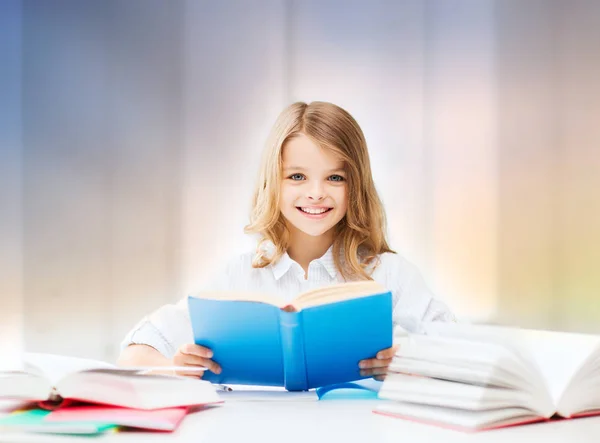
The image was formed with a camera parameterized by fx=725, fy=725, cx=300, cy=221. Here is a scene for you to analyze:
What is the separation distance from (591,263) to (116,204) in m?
2.06

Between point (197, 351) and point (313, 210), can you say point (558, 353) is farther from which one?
point (313, 210)

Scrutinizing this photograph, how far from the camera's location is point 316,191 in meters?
1.78

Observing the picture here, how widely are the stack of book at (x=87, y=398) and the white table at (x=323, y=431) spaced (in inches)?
0.5

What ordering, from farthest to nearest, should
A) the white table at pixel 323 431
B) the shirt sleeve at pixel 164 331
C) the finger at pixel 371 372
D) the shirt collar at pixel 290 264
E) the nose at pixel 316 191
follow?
the shirt collar at pixel 290 264 → the nose at pixel 316 191 → the shirt sleeve at pixel 164 331 → the finger at pixel 371 372 → the white table at pixel 323 431

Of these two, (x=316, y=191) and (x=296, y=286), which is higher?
(x=316, y=191)

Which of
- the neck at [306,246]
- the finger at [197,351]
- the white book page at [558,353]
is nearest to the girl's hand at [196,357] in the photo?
the finger at [197,351]

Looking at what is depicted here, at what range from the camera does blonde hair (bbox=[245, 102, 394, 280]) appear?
1.82 meters

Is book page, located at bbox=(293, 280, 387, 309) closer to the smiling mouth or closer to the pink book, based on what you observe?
the pink book

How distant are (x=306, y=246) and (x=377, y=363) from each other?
2.44ft

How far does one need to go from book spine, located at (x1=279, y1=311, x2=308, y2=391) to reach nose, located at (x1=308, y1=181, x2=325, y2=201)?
2.09ft

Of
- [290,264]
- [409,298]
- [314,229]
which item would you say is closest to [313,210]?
[314,229]

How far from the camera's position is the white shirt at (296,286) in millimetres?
1720

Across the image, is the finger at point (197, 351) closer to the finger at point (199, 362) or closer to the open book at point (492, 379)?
the finger at point (199, 362)

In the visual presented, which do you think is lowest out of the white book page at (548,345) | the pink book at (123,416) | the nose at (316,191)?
the pink book at (123,416)
